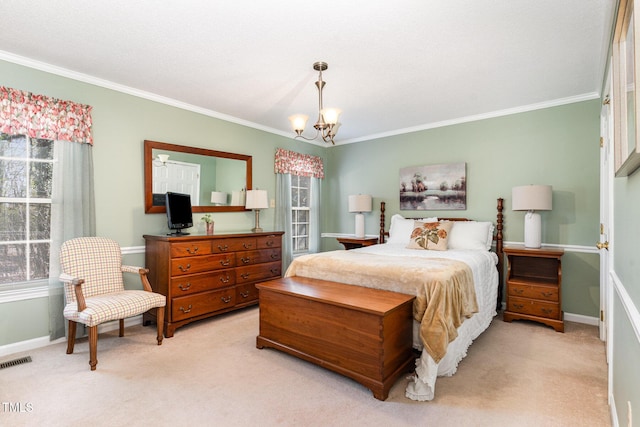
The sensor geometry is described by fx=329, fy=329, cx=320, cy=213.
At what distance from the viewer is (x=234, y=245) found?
151 inches

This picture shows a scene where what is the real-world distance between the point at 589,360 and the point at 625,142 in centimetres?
223

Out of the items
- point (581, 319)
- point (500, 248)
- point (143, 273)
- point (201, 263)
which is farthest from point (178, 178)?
point (581, 319)

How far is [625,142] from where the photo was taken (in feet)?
4.33

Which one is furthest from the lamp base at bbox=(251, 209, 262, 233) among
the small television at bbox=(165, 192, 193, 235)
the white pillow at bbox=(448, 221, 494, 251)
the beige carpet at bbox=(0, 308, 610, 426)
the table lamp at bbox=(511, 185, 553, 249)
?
the table lamp at bbox=(511, 185, 553, 249)

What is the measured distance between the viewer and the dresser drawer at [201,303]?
329 cm

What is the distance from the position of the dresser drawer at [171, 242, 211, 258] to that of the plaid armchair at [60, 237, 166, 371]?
0.35 meters

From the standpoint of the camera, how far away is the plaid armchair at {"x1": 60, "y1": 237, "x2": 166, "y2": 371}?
2.55 m

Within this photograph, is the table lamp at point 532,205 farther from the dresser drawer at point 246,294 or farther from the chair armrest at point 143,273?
the chair armrest at point 143,273

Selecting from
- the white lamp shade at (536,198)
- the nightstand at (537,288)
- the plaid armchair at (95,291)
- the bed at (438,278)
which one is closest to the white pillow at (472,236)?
the bed at (438,278)

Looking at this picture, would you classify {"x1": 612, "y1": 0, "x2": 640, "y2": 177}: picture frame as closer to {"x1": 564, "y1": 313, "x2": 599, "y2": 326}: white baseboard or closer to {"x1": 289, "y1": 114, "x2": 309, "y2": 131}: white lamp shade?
{"x1": 289, "y1": 114, "x2": 309, "y2": 131}: white lamp shade

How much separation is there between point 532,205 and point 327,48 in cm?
274

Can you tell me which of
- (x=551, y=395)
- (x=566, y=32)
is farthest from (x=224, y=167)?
(x=551, y=395)

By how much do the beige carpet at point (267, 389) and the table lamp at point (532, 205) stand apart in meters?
1.11

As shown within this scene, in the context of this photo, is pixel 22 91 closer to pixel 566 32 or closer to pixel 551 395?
pixel 566 32
